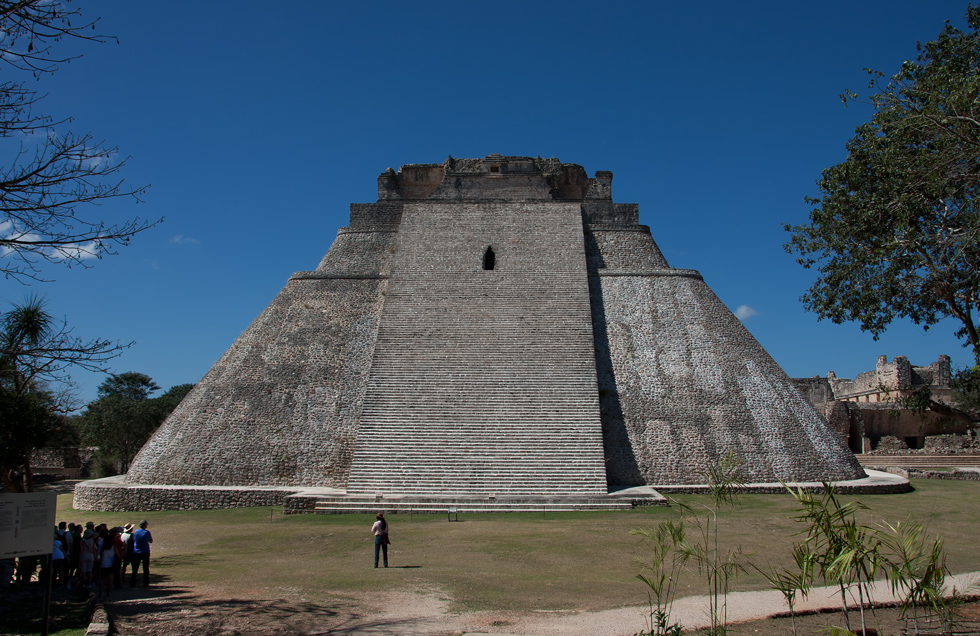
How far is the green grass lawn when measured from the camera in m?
6.46

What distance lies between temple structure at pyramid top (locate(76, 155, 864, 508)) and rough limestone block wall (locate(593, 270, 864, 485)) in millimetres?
38

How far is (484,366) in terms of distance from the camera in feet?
48.3

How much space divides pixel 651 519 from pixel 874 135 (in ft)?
20.6

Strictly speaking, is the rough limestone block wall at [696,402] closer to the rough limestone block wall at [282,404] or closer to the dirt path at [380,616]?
the rough limestone block wall at [282,404]

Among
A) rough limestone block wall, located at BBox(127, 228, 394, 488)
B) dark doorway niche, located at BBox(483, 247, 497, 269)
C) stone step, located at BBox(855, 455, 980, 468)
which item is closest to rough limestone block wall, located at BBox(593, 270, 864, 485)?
dark doorway niche, located at BBox(483, 247, 497, 269)

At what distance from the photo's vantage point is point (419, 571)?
23.7 feet

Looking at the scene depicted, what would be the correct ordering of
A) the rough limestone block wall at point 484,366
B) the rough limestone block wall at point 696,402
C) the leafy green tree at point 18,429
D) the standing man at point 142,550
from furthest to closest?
the rough limestone block wall at point 696,402, the rough limestone block wall at point 484,366, the leafy green tree at point 18,429, the standing man at point 142,550

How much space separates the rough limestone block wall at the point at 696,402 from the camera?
43.5 ft

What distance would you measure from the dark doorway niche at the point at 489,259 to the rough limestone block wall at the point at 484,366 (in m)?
0.19

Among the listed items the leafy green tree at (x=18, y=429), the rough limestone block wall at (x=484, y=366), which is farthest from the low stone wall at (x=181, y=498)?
the leafy green tree at (x=18, y=429)

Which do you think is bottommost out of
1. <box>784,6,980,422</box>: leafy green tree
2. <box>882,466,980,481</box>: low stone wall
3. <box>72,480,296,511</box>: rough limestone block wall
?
<box>882,466,980,481</box>: low stone wall

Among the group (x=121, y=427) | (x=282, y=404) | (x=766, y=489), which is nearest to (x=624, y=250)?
(x=766, y=489)

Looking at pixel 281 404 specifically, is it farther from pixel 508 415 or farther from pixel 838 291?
pixel 838 291

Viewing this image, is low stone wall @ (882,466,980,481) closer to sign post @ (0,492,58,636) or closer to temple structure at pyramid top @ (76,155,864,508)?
temple structure at pyramid top @ (76,155,864,508)
